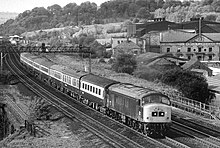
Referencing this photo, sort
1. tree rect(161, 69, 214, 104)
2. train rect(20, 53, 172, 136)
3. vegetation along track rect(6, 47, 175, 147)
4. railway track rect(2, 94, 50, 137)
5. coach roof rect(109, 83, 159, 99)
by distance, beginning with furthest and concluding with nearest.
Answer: tree rect(161, 69, 214, 104)
railway track rect(2, 94, 50, 137)
coach roof rect(109, 83, 159, 99)
train rect(20, 53, 172, 136)
vegetation along track rect(6, 47, 175, 147)

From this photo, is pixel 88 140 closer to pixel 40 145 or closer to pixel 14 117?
pixel 40 145

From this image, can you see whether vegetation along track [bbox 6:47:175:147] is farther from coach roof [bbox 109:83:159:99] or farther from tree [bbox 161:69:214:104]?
tree [bbox 161:69:214:104]

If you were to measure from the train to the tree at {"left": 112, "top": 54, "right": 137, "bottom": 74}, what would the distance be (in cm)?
2454

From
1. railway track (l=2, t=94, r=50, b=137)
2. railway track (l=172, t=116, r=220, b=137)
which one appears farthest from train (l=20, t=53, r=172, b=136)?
railway track (l=2, t=94, r=50, b=137)

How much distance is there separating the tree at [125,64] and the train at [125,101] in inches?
966

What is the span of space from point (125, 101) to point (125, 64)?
139ft

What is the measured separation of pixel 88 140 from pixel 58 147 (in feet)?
7.44

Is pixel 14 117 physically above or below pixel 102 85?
below

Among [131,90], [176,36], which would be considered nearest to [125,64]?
[176,36]

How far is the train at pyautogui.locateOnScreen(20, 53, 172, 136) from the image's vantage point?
981 inches

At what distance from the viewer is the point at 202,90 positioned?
41781 millimetres

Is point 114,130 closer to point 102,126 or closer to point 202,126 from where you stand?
point 102,126

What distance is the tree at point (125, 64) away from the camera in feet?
227

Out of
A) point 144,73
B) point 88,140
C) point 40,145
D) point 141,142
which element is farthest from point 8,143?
point 144,73
